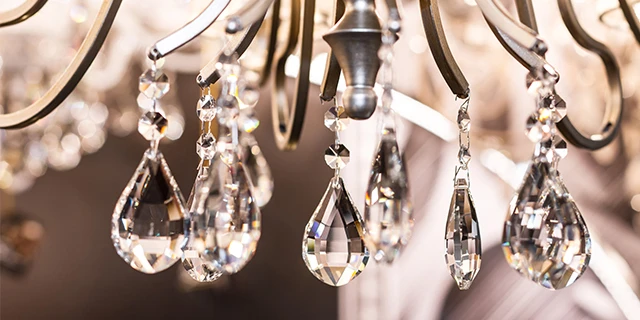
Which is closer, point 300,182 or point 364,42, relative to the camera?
point 364,42

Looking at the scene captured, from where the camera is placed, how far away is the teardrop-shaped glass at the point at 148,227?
1.08 ft

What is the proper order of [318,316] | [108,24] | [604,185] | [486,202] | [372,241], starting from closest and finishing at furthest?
[372,241] < [108,24] < [604,185] < [486,202] < [318,316]

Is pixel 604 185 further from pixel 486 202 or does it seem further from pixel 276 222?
pixel 276 222

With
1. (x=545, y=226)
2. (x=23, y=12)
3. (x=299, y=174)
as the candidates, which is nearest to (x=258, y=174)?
(x=23, y=12)

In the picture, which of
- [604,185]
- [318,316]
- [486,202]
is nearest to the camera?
[604,185]

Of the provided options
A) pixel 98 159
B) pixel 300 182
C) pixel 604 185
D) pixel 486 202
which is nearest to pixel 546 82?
pixel 604 185

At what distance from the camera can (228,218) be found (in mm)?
310

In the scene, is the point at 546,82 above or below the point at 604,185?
above

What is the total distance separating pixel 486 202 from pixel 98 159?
2.59ft

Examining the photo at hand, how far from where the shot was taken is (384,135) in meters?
0.30

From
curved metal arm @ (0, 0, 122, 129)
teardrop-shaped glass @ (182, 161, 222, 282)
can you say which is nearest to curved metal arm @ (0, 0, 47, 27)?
curved metal arm @ (0, 0, 122, 129)

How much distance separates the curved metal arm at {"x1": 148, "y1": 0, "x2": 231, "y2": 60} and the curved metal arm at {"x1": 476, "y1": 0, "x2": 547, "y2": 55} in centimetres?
12

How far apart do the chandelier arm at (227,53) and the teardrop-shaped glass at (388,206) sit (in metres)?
0.08

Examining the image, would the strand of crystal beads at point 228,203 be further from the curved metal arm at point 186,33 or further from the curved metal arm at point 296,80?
the curved metal arm at point 296,80
